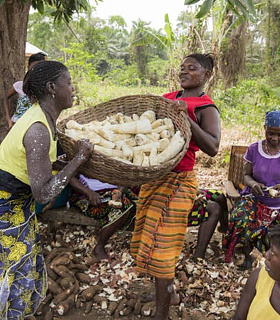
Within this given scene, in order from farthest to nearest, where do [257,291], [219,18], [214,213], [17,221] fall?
[219,18]
[214,213]
[17,221]
[257,291]

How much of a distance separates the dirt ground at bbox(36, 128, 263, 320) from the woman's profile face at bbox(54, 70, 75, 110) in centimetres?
140

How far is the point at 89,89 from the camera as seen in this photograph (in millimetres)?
10227

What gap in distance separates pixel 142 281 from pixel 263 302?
131cm

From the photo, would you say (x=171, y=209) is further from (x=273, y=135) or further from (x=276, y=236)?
(x=273, y=135)

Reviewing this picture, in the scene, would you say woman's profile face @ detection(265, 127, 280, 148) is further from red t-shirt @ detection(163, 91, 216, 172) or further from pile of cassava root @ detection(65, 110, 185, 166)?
pile of cassava root @ detection(65, 110, 185, 166)

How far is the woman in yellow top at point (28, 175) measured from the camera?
1441mm

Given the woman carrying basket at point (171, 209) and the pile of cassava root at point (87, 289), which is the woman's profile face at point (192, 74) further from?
the pile of cassava root at point (87, 289)

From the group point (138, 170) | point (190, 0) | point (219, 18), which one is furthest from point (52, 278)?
point (219, 18)

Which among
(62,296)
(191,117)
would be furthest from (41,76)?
(62,296)

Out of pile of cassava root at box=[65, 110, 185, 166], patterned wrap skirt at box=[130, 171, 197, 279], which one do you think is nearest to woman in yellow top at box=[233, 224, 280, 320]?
patterned wrap skirt at box=[130, 171, 197, 279]

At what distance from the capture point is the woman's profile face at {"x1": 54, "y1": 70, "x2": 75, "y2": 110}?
1.56 metres

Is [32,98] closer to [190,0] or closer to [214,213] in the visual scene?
[190,0]

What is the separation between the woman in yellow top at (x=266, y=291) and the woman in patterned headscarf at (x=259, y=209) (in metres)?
1.24

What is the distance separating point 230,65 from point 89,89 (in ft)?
14.2
